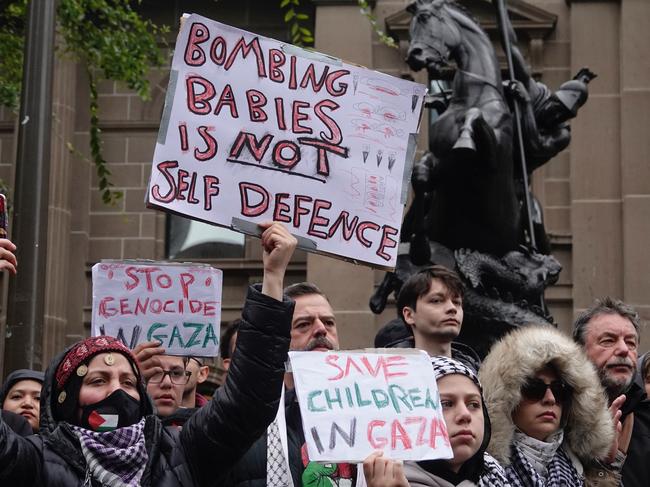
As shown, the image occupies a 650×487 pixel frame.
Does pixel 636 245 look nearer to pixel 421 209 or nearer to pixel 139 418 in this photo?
pixel 421 209

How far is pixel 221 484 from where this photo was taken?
18.2ft

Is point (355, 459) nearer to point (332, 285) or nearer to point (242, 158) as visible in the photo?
point (242, 158)

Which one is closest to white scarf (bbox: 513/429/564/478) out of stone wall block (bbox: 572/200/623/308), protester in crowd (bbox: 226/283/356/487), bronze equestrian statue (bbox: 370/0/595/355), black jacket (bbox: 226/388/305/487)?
protester in crowd (bbox: 226/283/356/487)

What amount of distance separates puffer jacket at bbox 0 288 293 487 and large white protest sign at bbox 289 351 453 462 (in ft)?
0.52

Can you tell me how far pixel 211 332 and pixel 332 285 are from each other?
12.3 m

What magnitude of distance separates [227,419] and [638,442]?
8.01ft

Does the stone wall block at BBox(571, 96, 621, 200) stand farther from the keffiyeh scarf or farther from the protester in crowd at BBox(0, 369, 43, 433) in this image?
the keffiyeh scarf

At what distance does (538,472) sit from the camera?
20.2 feet

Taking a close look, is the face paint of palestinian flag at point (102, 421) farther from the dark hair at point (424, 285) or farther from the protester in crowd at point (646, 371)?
the protester in crowd at point (646, 371)

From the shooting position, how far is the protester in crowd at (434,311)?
7.02 metres

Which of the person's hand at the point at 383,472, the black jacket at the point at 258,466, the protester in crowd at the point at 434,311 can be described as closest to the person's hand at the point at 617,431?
the protester in crowd at the point at 434,311

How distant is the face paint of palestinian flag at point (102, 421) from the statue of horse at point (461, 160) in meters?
5.77

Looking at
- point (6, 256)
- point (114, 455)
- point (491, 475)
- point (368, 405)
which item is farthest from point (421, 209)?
point (114, 455)

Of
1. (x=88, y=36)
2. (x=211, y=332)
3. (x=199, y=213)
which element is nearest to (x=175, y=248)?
(x=88, y=36)
